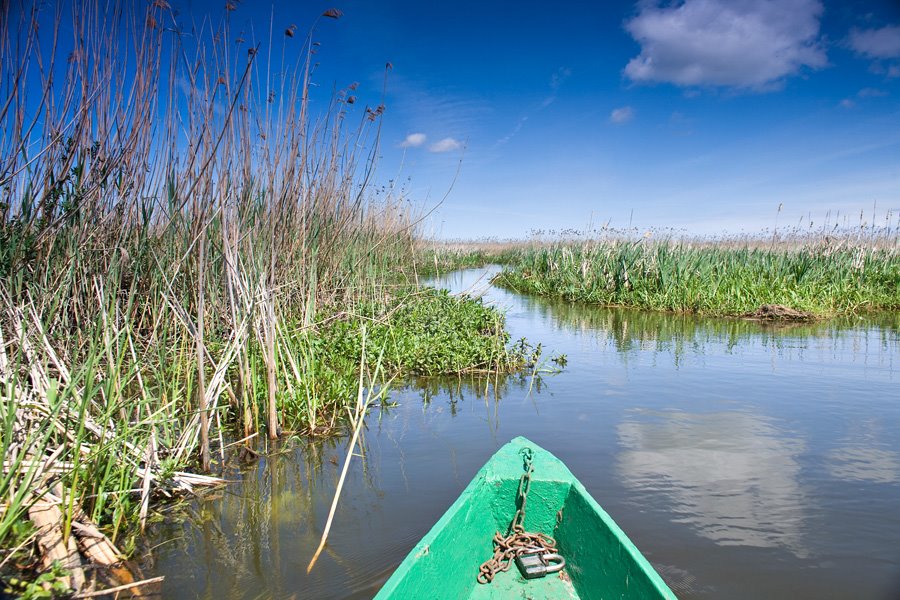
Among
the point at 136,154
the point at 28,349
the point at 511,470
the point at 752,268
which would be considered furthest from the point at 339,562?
Answer: the point at 752,268

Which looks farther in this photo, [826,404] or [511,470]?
[826,404]

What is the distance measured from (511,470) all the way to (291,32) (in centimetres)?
272

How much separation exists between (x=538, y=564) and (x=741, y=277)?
10297 mm

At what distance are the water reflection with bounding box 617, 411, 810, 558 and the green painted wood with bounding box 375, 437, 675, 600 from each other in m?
Result: 1.00

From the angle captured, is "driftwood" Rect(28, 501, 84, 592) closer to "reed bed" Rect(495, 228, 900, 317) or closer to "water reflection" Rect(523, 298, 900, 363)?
"water reflection" Rect(523, 298, 900, 363)

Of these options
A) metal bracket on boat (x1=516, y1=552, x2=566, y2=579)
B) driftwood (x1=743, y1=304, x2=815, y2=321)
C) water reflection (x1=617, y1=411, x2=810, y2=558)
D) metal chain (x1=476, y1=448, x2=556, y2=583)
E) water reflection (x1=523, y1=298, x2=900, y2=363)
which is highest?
driftwood (x1=743, y1=304, x2=815, y2=321)

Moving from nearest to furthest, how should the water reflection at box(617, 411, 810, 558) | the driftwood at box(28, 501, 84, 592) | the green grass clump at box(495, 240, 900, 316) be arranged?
the driftwood at box(28, 501, 84, 592), the water reflection at box(617, 411, 810, 558), the green grass clump at box(495, 240, 900, 316)

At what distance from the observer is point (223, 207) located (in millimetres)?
2834

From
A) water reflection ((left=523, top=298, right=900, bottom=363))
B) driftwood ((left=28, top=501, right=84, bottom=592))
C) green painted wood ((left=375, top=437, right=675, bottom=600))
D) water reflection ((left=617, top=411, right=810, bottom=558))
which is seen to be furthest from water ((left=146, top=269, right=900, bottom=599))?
water reflection ((left=523, top=298, right=900, bottom=363))

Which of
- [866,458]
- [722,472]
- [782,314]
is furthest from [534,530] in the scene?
[782,314]

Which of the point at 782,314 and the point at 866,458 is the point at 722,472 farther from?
the point at 782,314

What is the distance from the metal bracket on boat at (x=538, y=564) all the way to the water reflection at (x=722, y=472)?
1.00 metres

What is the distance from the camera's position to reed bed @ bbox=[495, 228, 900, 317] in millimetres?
9617

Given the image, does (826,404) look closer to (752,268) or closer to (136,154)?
(136,154)
